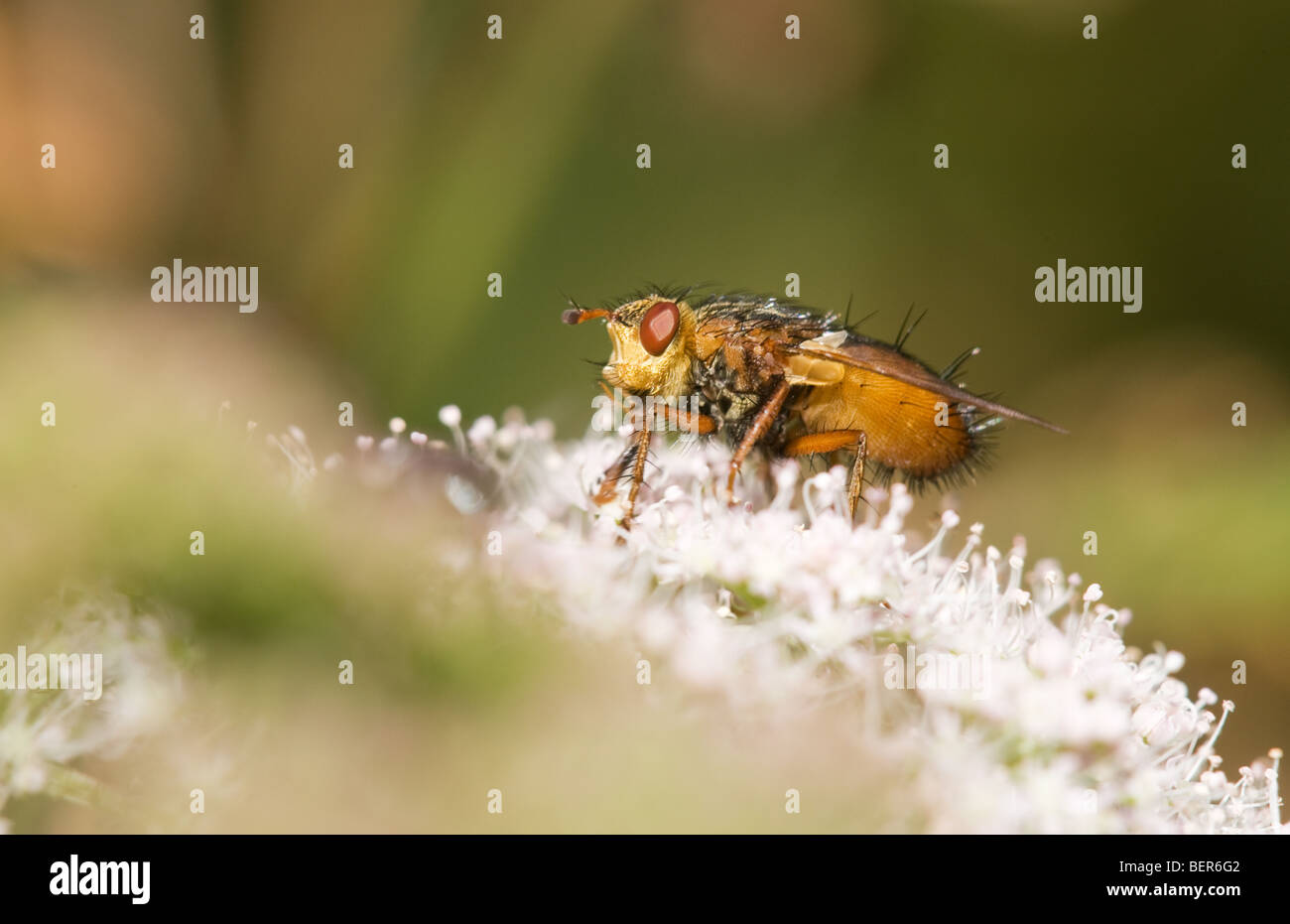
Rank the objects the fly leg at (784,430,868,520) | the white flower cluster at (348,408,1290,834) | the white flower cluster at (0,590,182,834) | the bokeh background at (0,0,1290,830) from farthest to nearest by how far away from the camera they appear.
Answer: the bokeh background at (0,0,1290,830) < the fly leg at (784,430,868,520) < the white flower cluster at (348,408,1290,834) < the white flower cluster at (0,590,182,834)

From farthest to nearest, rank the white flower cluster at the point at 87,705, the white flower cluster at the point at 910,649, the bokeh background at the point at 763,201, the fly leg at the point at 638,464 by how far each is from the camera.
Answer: the bokeh background at the point at 763,201 → the fly leg at the point at 638,464 → the white flower cluster at the point at 910,649 → the white flower cluster at the point at 87,705

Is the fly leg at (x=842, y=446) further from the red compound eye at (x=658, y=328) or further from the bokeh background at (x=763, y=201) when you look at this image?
the bokeh background at (x=763, y=201)

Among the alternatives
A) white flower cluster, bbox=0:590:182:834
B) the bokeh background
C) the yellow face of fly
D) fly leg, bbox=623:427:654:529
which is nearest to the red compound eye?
the yellow face of fly

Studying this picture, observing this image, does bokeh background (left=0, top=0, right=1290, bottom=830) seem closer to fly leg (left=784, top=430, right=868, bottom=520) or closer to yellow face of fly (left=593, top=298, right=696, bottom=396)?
yellow face of fly (left=593, top=298, right=696, bottom=396)

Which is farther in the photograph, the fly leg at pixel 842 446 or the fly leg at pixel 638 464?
the fly leg at pixel 842 446

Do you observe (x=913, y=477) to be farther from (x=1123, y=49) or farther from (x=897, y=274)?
(x=1123, y=49)

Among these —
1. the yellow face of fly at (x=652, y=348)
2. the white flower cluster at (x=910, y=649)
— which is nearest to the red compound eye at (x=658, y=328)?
the yellow face of fly at (x=652, y=348)

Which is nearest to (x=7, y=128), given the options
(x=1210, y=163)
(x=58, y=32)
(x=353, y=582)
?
(x=58, y=32)
